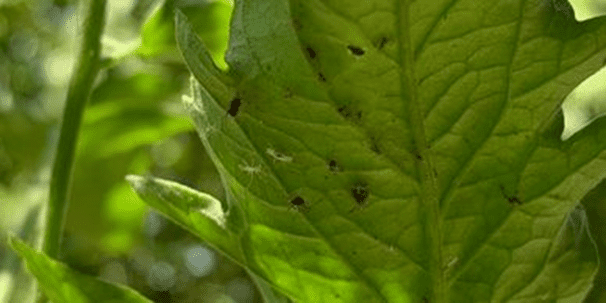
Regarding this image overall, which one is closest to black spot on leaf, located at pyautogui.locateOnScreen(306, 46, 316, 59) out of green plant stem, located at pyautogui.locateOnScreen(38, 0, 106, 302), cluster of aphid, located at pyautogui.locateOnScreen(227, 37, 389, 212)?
cluster of aphid, located at pyautogui.locateOnScreen(227, 37, 389, 212)

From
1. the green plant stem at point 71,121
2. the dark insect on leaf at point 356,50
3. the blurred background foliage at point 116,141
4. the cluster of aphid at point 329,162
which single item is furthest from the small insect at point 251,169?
the blurred background foliage at point 116,141

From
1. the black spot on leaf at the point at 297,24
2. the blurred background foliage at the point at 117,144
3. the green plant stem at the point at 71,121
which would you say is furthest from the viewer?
the blurred background foliage at the point at 117,144

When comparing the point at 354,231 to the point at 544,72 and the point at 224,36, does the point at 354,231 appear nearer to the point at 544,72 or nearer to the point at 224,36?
the point at 544,72

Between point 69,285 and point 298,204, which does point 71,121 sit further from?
point 298,204

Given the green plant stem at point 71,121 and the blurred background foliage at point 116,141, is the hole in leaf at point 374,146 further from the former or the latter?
the blurred background foliage at point 116,141

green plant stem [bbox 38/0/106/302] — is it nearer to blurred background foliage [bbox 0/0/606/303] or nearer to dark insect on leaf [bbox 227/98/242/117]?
blurred background foliage [bbox 0/0/606/303]

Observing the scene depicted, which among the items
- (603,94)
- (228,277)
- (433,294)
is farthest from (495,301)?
(228,277)
